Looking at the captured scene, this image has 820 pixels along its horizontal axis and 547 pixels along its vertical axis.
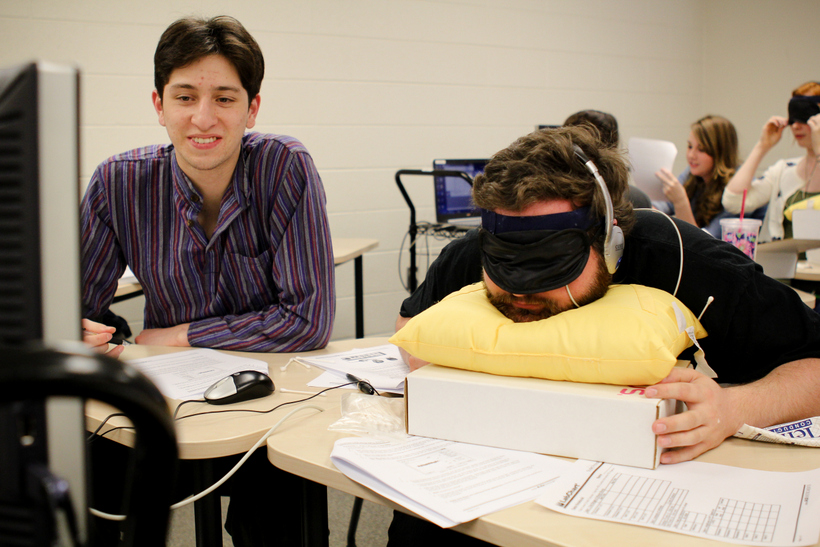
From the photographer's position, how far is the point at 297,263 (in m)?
1.52

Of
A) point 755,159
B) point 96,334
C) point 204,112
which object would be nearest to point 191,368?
point 96,334

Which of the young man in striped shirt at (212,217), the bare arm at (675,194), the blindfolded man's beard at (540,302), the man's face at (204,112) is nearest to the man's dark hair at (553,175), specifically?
the blindfolded man's beard at (540,302)

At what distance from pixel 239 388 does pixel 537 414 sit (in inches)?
20.2

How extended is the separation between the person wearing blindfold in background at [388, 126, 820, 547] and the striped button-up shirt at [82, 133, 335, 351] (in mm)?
553

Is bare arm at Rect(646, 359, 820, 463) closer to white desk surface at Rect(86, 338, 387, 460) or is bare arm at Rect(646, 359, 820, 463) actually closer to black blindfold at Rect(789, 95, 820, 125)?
white desk surface at Rect(86, 338, 387, 460)

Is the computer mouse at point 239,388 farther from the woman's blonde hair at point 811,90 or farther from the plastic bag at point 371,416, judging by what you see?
the woman's blonde hair at point 811,90

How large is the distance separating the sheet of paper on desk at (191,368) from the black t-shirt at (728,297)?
772mm

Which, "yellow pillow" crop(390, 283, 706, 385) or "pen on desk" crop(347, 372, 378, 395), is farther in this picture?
"pen on desk" crop(347, 372, 378, 395)

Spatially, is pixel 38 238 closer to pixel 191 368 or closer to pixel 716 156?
pixel 191 368

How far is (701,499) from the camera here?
71 cm

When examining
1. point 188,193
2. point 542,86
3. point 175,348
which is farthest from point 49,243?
point 542,86

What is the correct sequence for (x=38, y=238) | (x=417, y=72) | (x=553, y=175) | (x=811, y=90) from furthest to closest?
(x=417, y=72) → (x=811, y=90) → (x=553, y=175) → (x=38, y=238)

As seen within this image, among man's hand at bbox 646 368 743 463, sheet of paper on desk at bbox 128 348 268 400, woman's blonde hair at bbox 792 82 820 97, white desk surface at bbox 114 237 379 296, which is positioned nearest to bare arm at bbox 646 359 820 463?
man's hand at bbox 646 368 743 463

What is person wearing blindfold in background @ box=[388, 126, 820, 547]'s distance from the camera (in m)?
0.91
